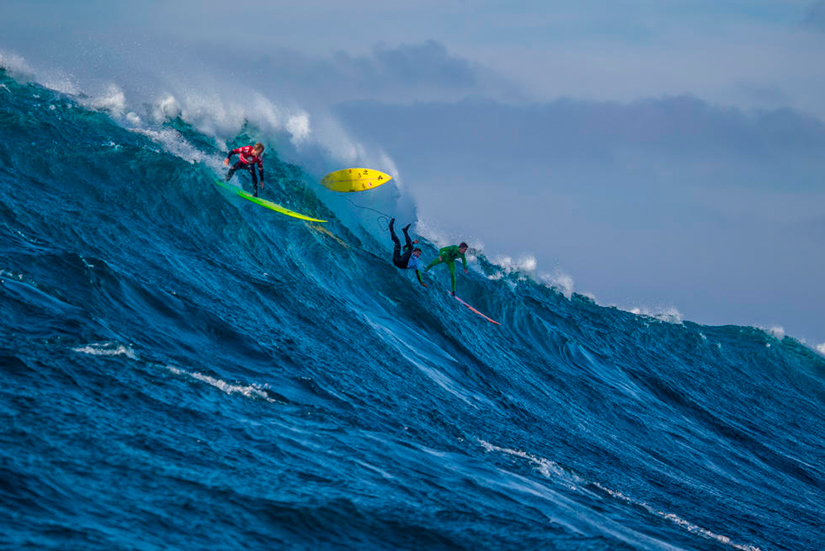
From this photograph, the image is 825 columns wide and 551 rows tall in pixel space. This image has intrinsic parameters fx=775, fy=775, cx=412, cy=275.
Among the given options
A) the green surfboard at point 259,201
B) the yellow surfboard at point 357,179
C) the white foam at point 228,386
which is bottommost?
the white foam at point 228,386

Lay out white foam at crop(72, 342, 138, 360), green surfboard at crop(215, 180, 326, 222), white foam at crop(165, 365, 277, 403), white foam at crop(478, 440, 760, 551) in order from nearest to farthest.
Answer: white foam at crop(72, 342, 138, 360) < white foam at crop(165, 365, 277, 403) < white foam at crop(478, 440, 760, 551) < green surfboard at crop(215, 180, 326, 222)

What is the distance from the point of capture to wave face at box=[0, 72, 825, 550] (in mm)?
5781

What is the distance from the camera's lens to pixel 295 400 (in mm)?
8742

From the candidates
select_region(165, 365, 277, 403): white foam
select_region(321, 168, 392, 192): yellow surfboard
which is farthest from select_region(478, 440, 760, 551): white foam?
select_region(321, 168, 392, 192): yellow surfboard

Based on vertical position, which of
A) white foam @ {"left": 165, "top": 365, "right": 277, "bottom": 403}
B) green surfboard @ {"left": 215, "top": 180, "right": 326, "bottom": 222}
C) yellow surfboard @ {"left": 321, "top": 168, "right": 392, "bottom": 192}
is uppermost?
yellow surfboard @ {"left": 321, "top": 168, "right": 392, "bottom": 192}

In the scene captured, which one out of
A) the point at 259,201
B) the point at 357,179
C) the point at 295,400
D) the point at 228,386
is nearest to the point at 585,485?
the point at 295,400

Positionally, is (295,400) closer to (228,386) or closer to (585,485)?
(228,386)

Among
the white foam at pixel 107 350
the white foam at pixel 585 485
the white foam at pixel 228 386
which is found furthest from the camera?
the white foam at pixel 585 485

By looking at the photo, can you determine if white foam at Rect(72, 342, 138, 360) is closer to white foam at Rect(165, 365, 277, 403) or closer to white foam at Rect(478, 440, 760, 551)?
white foam at Rect(165, 365, 277, 403)

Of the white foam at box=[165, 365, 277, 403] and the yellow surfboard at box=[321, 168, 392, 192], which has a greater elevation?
the yellow surfboard at box=[321, 168, 392, 192]

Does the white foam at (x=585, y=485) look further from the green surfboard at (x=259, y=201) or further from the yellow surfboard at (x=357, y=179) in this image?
the yellow surfboard at (x=357, y=179)

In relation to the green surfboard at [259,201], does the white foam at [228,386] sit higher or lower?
lower

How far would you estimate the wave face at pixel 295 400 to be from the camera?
5.78 m

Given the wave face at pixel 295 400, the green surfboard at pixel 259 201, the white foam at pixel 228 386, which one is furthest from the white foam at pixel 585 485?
the green surfboard at pixel 259 201
